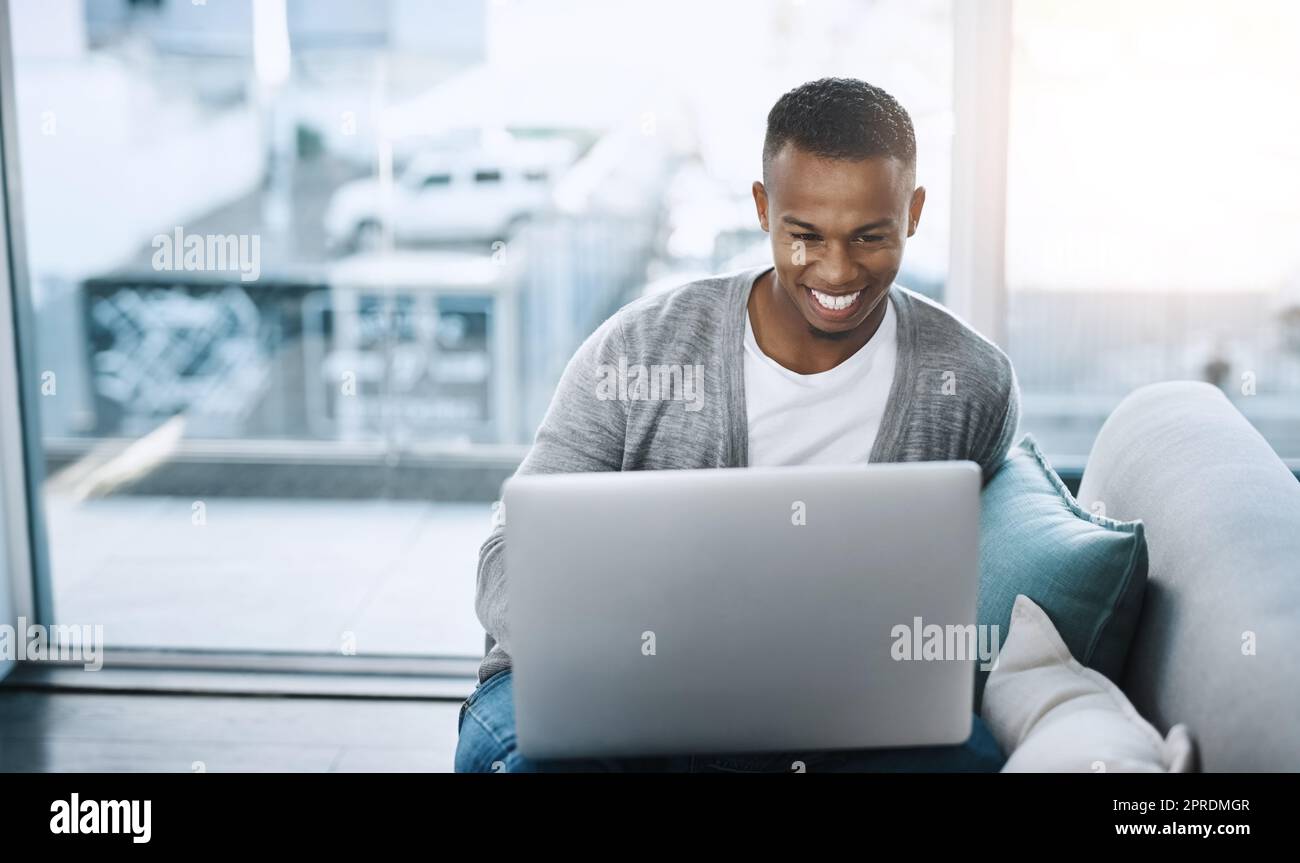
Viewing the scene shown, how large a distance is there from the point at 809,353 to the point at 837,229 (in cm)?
20

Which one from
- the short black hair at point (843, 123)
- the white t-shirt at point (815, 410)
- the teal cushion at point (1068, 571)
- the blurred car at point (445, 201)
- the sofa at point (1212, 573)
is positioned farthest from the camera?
the blurred car at point (445, 201)

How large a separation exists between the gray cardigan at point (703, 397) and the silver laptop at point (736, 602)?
504mm

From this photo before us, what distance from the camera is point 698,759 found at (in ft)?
4.59

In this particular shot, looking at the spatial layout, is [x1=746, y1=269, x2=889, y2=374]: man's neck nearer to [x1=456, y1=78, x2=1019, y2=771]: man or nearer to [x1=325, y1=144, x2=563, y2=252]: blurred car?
[x1=456, y1=78, x2=1019, y2=771]: man

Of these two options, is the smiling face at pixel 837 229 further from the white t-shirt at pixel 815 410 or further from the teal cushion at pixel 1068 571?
the teal cushion at pixel 1068 571

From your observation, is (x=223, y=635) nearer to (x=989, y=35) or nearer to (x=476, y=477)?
(x=476, y=477)

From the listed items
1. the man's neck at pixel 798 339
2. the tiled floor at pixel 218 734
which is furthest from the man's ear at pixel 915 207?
the tiled floor at pixel 218 734

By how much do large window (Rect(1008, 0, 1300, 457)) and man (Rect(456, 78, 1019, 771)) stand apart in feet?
3.24

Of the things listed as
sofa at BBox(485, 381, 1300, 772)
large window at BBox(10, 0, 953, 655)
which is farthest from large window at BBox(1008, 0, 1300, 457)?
sofa at BBox(485, 381, 1300, 772)

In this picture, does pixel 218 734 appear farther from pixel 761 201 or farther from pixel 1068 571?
pixel 1068 571

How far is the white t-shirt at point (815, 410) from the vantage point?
1.65 m

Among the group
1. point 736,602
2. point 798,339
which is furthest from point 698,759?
point 798,339
